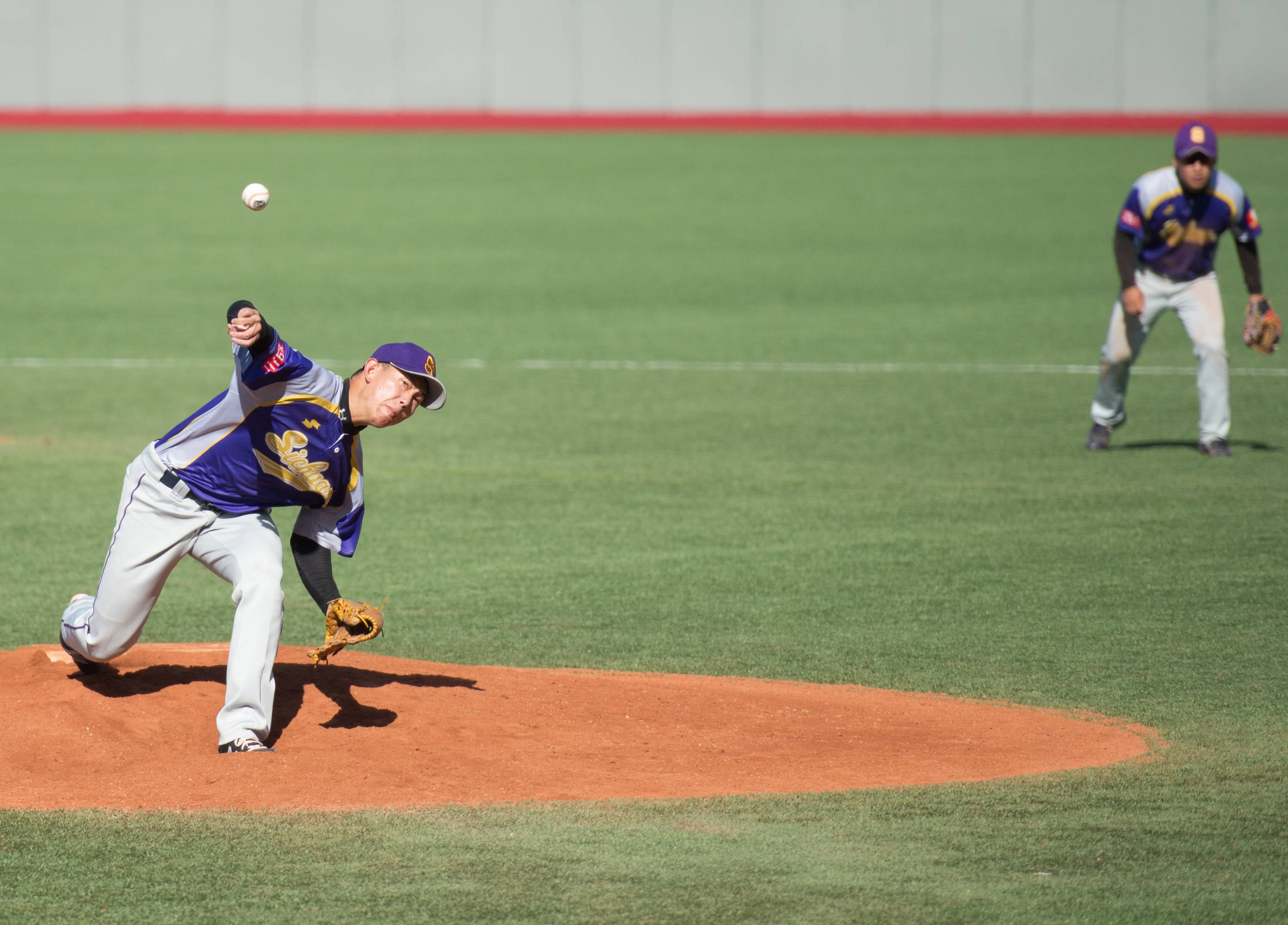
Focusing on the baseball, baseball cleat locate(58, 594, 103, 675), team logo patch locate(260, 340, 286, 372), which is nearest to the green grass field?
baseball cleat locate(58, 594, 103, 675)

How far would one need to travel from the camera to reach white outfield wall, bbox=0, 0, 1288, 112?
33312 mm

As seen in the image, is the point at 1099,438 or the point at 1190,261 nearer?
the point at 1190,261

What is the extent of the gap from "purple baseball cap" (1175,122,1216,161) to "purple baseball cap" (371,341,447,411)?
718 centimetres

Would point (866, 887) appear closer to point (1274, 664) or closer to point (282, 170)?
point (1274, 664)

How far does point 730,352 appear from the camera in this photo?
17.6m

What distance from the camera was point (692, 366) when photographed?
54.9 ft

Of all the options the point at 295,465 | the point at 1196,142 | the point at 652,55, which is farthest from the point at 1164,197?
the point at 652,55

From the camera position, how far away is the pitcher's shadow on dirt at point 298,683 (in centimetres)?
→ 599

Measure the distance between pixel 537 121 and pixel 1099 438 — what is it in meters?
24.7

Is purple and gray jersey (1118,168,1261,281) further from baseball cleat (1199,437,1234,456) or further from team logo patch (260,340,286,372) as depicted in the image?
team logo patch (260,340,286,372)

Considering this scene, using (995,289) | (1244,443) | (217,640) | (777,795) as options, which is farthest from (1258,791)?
(995,289)

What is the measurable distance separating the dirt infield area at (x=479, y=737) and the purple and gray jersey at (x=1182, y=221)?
5986 millimetres

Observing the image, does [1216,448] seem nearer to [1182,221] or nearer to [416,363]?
[1182,221]

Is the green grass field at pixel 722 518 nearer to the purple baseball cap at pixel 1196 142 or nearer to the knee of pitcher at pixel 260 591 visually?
the knee of pitcher at pixel 260 591
